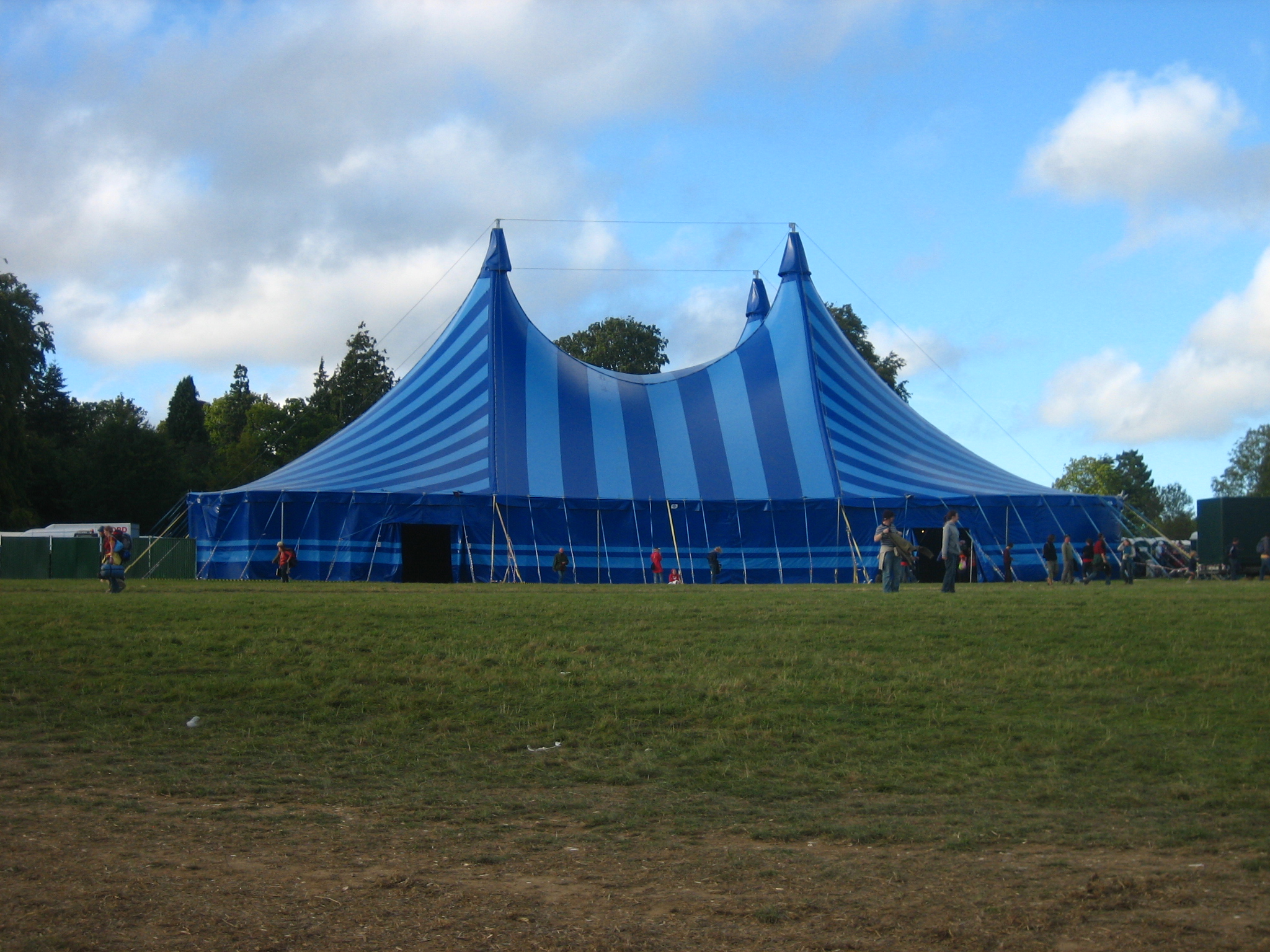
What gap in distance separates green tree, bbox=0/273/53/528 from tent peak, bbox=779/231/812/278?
19157 millimetres

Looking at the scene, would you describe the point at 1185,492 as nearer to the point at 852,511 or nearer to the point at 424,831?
the point at 852,511

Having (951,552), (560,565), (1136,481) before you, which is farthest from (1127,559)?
(1136,481)

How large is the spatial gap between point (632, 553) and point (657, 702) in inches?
513

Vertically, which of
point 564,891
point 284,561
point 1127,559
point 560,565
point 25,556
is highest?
point 25,556

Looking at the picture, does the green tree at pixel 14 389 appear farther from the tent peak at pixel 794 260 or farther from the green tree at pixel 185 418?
the green tree at pixel 185 418

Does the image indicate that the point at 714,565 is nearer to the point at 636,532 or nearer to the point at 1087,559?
the point at 636,532

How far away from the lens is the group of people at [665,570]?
19.7 meters

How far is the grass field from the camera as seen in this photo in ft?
17.0

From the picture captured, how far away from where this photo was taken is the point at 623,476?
20969mm

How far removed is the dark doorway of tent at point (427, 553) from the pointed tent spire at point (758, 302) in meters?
11.1

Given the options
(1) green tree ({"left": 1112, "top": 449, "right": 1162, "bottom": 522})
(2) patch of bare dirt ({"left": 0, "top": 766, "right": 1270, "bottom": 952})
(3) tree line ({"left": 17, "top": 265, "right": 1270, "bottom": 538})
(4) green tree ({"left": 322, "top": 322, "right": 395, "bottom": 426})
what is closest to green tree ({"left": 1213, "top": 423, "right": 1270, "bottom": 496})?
(3) tree line ({"left": 17, "top": 265, "right": 1270, "bottom": 538})

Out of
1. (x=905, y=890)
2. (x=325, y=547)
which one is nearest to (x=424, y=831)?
(x=905, y=890)

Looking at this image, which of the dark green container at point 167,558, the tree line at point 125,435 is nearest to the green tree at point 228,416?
the tree line at point 125,435

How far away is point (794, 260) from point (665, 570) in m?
7.53
